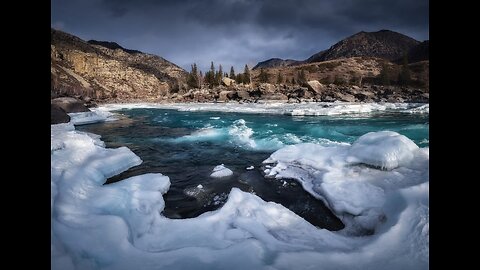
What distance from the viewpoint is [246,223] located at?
4.09 meters

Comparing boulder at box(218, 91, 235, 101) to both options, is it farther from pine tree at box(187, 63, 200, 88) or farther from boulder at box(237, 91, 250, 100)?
pine tree at box(187, 63, 200, 88)

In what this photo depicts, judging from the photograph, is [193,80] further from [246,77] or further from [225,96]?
[225,96]

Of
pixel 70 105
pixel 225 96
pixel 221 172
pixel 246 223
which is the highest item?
pixel 225 96

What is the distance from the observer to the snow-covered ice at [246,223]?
9.52ft

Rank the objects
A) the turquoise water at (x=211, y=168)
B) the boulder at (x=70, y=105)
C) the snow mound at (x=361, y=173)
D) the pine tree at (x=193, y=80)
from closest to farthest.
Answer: the snow mound at (x=361, y=173) < the turquoise water at (x=211, y=168) < the boulder at (x=70, y=105) < the pine tree at (x=193, y=80)

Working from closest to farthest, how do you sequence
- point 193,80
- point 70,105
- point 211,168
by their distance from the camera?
point 211,168 < point 70,105 < point 193,80

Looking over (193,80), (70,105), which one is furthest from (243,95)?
(193,80)

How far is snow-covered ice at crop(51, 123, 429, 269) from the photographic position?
9.52ft

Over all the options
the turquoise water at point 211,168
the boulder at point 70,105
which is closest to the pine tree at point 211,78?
the boulder at point 70,105

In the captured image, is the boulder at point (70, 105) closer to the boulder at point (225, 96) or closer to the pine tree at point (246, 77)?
the boulder at point (225, 96)
